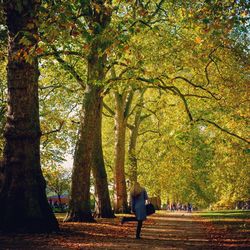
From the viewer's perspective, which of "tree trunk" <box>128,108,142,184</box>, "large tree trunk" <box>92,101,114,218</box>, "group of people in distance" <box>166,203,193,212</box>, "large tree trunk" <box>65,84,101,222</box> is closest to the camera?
"large tree trunk" <box>65,84,101,222</box>

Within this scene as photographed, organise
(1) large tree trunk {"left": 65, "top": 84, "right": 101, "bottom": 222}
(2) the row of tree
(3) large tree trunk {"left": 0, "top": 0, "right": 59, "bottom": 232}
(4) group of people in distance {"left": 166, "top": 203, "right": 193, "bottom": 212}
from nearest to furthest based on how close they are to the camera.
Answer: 1. (2) the row of tree
2. (3) large tree trunk {"left": 0, "top": 0, "right": 59, "bottom": 232}
3. (1) large tree trunk {"left": 65, "top": 84, "right": 101, "bottom": 222}
4. (4) group of people in distance {"left": 166, "top": 203, "right": 193, "bottom": 212}

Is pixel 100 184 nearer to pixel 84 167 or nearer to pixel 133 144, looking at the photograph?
pixel 84 167

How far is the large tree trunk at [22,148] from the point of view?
11.5m

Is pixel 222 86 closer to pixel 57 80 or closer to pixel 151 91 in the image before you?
pixel 57 80

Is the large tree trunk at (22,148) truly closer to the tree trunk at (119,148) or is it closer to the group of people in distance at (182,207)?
the tree trunk at (119,148)

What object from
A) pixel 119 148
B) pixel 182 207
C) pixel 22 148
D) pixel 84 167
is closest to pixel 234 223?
pixel 84 167

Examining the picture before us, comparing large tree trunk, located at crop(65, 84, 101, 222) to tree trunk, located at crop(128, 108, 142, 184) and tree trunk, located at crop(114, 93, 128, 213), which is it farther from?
tree trunk, located at crop(128, 108, 142, 184)

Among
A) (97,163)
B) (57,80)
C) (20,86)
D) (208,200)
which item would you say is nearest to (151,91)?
(57,80)

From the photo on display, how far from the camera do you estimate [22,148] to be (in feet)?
39.1

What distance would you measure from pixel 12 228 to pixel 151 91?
22859 millimetres

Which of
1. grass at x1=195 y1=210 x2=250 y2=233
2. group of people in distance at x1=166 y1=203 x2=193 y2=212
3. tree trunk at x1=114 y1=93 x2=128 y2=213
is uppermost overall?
tree trunk at x1=114 y1=93 x2=128 y2=213

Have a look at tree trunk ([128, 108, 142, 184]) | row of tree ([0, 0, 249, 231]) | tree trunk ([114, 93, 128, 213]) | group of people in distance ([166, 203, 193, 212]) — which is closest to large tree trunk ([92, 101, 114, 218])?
row of tree ([0, 0, 249, 231])

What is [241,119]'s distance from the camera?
55.9ft

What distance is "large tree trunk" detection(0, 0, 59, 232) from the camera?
11492 mm
